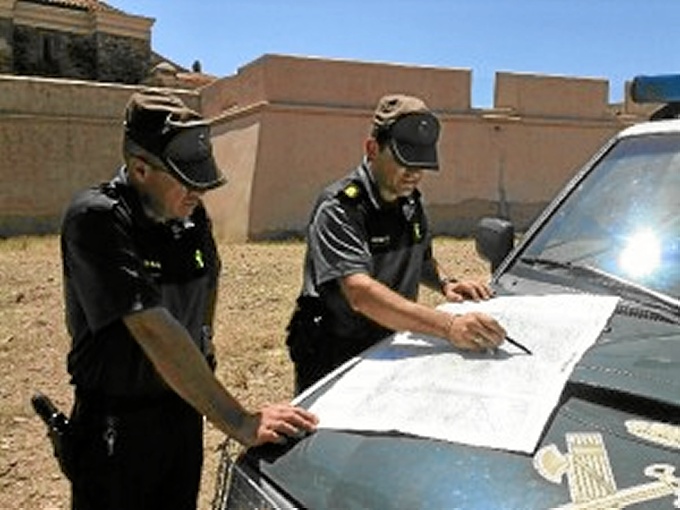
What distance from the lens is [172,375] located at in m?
2.09

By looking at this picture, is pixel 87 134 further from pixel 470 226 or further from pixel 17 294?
pixel 17 294


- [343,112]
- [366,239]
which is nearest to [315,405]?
[366,239]

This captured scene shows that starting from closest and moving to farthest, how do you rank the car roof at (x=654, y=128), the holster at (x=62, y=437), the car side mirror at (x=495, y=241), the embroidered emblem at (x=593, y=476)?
1. the embroidered emblem at (x=593, y=476)
2. the holster at (x=62, y=437)
3. the car roof at (x=654, y=128)
4. the car side mirror at (x=495, y=241)

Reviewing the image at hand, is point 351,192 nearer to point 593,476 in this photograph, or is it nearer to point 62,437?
point 62,437

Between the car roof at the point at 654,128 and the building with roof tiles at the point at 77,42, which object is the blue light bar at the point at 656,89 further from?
the building with roof tiles at the point at 77,42

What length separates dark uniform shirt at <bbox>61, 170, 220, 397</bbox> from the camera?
2.10 metres

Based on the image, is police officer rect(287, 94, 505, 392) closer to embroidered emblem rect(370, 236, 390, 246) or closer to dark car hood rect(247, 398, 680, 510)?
embroidered emblem rect(370, 236, 390, 246)

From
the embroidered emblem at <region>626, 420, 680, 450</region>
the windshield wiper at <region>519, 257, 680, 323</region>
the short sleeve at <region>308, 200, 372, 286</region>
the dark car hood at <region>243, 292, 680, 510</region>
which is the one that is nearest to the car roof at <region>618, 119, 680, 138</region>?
the windshield wiper at <region>519, 257, 680, 323</region>

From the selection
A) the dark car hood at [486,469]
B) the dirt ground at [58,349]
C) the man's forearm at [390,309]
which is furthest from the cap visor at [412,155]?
the dirt ground at [58,349]

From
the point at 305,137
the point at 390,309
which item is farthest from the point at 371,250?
the point at 305,137

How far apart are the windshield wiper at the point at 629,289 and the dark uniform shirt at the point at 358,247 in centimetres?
45

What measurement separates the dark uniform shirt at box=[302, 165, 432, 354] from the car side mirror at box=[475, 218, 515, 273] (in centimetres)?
24

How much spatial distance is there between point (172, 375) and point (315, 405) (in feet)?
1.20

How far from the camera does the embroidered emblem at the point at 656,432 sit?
4.81ft
